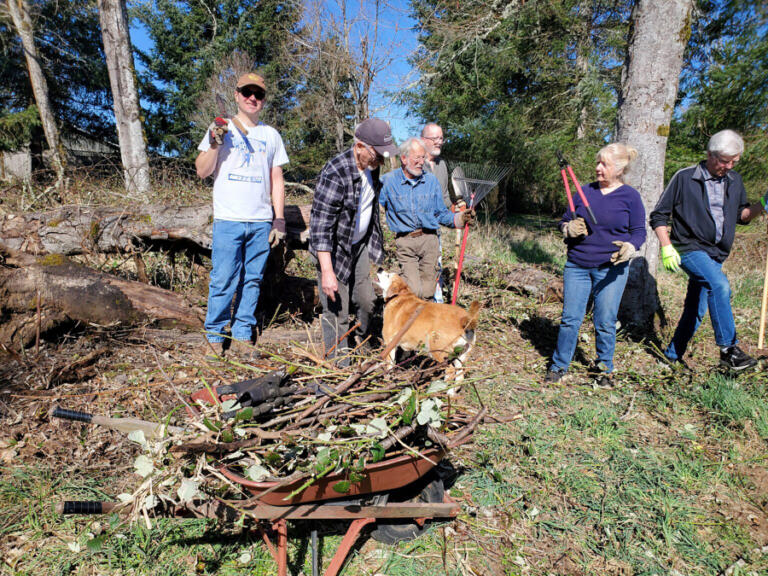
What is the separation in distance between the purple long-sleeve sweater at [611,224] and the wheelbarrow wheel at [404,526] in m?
2.60

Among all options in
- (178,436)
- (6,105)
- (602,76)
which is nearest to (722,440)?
(178,436)

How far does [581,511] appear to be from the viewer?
2.53m

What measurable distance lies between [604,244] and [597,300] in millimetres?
558

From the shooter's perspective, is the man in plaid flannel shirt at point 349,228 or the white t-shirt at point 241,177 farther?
the white t-shirt at point 241,177

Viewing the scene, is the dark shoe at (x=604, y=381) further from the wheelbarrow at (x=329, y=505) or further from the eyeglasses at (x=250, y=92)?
the eyeglasses at (x=250, y=92)

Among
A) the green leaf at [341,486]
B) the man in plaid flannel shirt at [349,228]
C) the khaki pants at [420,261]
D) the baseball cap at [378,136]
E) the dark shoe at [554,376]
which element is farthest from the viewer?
the khaki pants at [420,261]

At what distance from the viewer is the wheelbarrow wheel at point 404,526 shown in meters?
2.19

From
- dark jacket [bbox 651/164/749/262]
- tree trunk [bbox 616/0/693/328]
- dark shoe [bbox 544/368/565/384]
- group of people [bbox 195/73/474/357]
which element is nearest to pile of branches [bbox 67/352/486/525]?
group of people [bbox 195/73/474/357]

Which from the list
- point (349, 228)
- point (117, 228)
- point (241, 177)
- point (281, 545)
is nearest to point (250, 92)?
point (241, 177)

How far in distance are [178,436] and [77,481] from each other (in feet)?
5.07

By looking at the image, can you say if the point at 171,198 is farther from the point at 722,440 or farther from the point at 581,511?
the point at 722,440

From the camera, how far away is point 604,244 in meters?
3.64

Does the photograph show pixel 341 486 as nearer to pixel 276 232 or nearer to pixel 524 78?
pixel 276 232

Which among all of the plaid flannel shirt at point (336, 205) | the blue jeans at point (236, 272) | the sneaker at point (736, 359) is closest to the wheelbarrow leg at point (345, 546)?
the plaid flannel shirt at point (336, 205)
